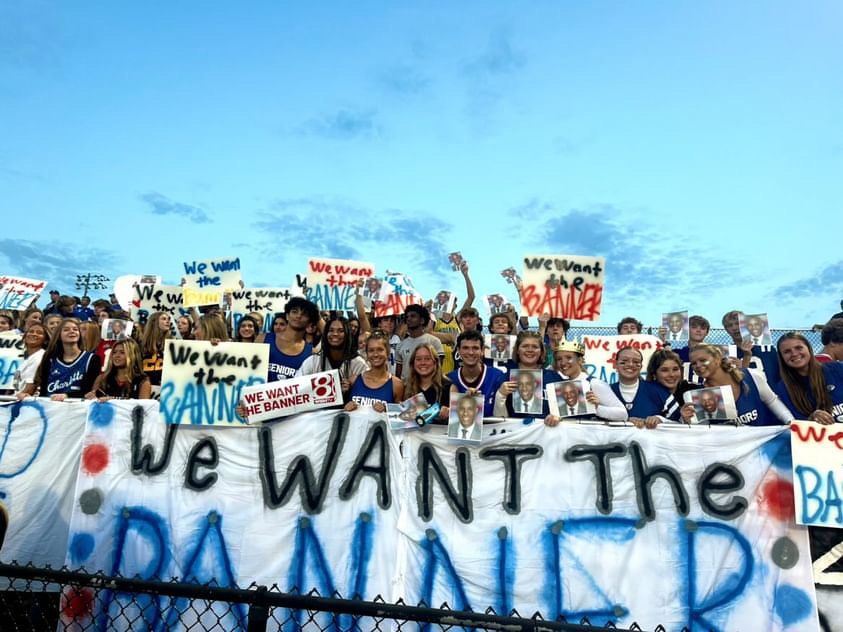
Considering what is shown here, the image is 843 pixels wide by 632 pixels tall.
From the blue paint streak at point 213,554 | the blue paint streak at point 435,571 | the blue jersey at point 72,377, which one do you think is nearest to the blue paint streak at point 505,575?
the blue paint streak at point 435,571

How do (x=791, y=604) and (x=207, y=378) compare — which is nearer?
(x=791, y=604)

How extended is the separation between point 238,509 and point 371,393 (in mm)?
1273

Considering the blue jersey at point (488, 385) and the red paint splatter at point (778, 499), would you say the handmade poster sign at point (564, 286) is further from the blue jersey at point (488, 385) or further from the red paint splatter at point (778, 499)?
the red paint splatter at point (778, 499)

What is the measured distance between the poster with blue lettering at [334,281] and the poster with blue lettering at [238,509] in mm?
4115

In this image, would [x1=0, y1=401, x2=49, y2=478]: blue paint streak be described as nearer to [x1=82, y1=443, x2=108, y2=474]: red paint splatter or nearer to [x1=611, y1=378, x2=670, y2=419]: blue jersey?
[x1=82, y1=443, x2=108, y2=474]: red paint splatter

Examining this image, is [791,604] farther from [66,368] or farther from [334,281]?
[334,281]

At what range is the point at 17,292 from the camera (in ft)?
34.9

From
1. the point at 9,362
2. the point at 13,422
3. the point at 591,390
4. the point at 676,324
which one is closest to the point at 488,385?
the point at 591,390

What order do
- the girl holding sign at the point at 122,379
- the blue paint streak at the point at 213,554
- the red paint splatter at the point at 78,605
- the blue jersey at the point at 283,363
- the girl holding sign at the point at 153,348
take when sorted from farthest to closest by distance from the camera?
the girl holding sign at the point at 153,348 → the blue jersey at the point at 283,363 → the girl holding sign at the point at 122,379 → the blue paint streak at the point at 213,554 → the red paint splatter at the point at 78,605

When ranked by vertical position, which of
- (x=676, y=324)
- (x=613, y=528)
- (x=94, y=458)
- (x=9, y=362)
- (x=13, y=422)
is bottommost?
(x=613, y=528)

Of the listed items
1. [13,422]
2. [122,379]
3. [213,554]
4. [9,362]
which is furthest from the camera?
[9,362]

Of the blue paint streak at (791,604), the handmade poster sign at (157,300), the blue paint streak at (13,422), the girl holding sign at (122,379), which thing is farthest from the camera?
the handmade poster sign at (157,300)

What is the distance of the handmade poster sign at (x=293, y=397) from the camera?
15.4 feet

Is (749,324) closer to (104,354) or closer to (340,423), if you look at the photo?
(340,423)
